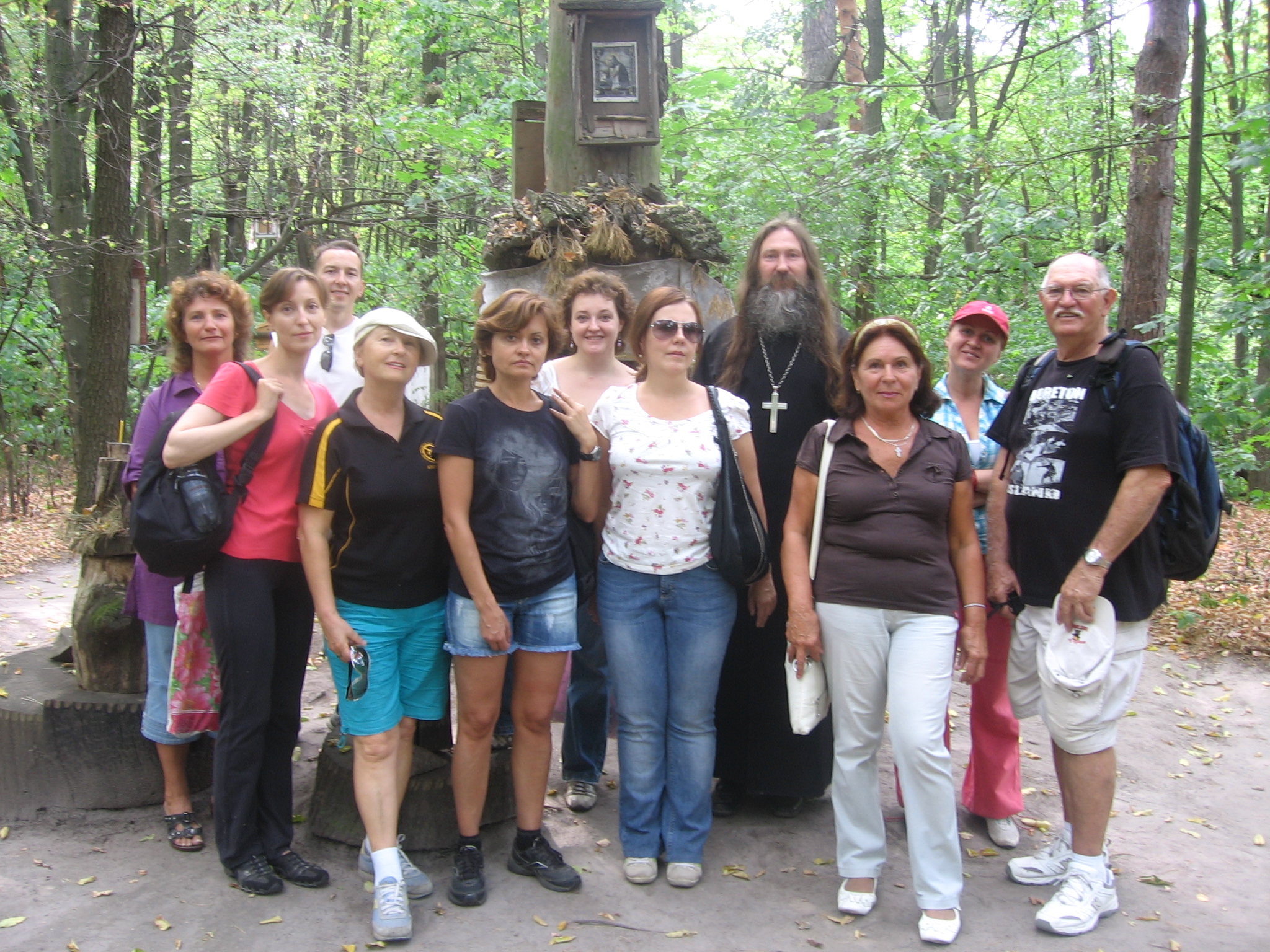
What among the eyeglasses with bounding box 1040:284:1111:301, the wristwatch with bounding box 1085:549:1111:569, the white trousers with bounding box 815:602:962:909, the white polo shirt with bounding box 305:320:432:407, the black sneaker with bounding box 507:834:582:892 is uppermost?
the eyeglasses with bounding box 1040:284:1111:301

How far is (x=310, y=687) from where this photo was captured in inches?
214

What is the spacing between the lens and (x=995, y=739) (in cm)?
386

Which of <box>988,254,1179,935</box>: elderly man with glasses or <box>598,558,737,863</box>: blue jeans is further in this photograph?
<box>598,558,737,863</box>: blue jeans

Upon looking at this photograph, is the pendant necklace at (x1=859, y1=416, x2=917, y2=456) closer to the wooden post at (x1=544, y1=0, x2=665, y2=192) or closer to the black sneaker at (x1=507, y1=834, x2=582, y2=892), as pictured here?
the black sneaker at (x1=507, y1=834, x2=582, y2=892)

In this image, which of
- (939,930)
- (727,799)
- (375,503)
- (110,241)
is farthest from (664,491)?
(110,241)

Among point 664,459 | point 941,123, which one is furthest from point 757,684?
point 941,123

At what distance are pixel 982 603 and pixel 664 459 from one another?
3.82 ft

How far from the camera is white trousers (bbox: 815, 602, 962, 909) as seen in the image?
10.0 feet

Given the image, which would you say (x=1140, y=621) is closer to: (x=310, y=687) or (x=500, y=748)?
(x=500, y=748)

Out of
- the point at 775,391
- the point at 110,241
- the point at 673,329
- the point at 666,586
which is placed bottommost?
the point at 666,586

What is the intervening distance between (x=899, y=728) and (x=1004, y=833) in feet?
3.66

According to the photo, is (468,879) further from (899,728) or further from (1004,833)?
(1004,833)

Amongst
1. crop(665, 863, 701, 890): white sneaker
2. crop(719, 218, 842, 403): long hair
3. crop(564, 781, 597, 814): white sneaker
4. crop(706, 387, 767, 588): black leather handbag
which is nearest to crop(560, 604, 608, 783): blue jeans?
crop(564, 781, 597, 814): white sneaker

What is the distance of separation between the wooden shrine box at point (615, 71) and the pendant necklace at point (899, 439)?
9.10 ft
